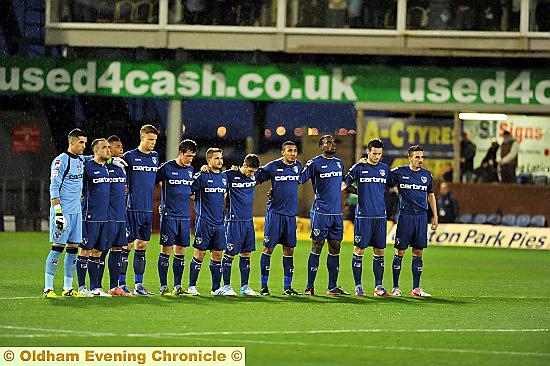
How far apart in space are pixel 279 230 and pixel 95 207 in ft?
8.93

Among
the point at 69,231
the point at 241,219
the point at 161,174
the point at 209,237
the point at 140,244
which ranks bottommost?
the point at 140,244

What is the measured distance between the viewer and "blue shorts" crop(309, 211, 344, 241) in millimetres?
18078

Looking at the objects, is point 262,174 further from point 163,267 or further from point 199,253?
point 163,267

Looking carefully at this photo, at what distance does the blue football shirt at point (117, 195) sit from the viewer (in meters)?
16.9

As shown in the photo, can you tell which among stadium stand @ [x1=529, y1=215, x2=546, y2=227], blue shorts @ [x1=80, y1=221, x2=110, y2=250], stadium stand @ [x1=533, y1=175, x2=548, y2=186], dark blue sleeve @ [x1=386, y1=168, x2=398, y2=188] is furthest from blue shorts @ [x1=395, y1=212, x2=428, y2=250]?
stadium stand @ [x1=533, y1=175, x2=548, y2=186]

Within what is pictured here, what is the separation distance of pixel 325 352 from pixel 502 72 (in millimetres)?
23786

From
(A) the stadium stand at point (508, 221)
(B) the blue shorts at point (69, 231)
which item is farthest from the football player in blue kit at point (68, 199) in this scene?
(A) the stadium stand at point (508, 221)

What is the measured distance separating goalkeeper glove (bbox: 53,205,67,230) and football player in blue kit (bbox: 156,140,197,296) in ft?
6.11

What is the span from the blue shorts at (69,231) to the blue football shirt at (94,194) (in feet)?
1.23

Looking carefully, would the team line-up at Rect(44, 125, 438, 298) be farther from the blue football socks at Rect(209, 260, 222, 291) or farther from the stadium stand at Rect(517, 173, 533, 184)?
the stadium stand at Rect(517, 173, 533, 184)

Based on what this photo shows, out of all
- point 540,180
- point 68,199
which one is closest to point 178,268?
point 68,199

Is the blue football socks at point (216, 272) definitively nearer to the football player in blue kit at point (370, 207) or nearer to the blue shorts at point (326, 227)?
the blue shorts at point (326, 227)

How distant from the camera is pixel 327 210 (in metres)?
18.2

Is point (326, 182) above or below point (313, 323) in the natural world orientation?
above
